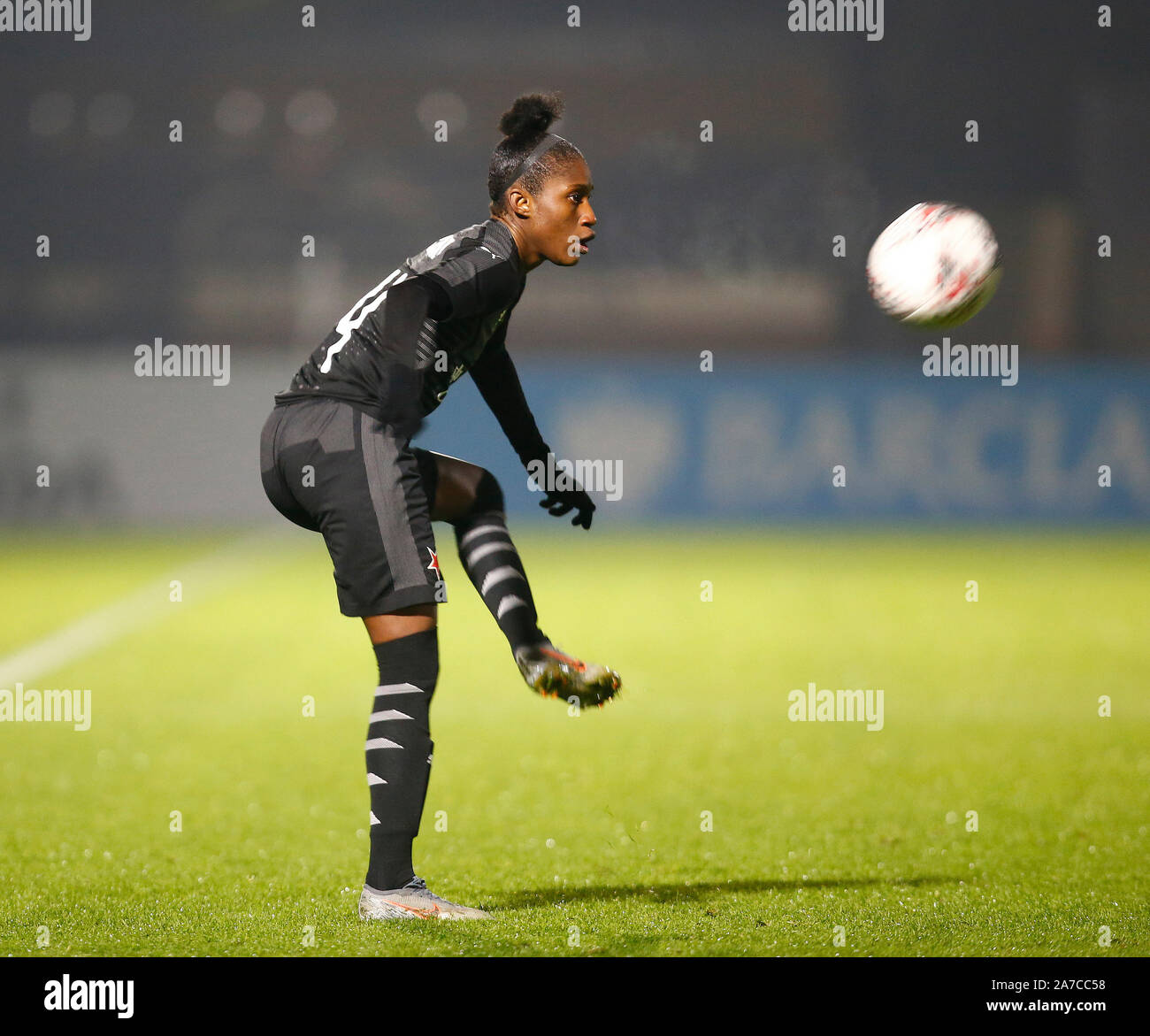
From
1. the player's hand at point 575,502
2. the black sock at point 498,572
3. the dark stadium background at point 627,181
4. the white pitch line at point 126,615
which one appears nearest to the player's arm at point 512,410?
the player's hand at point 575,502

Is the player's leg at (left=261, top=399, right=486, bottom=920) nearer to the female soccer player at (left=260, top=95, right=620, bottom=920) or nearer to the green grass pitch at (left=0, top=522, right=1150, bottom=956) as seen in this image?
the female soccer player at (left=260, top=95, right=620, bottom=920)

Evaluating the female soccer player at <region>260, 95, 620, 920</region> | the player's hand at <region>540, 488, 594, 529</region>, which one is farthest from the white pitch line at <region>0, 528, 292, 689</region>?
the female soccer player at <region>260, 95, 620, 920</region>

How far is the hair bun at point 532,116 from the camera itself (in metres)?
3.84

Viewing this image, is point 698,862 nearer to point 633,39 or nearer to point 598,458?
point 598,458

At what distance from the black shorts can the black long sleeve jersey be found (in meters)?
0.09

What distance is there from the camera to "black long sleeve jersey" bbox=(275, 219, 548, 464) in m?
3.58

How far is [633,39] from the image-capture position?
23.8 metres

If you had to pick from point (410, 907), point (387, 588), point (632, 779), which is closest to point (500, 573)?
point (387, 588)

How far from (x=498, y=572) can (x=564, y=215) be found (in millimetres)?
961

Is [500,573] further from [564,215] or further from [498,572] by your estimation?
[564,215]

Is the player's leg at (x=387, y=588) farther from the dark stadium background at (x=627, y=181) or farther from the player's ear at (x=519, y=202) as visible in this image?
the dark stadium background at (x=627, y=181)

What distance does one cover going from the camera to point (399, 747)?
3691 mm
